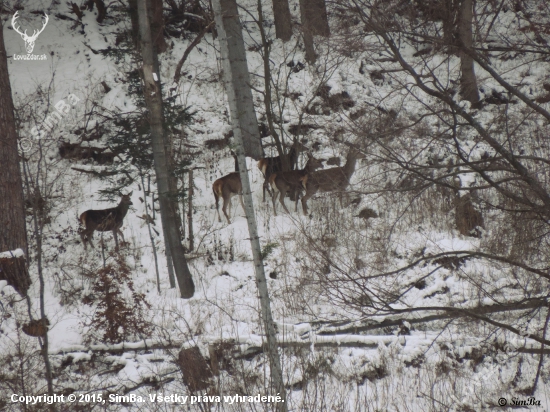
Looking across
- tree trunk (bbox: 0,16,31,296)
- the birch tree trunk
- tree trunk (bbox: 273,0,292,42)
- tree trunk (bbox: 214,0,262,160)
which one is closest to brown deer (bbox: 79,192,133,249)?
tree trunk (bbox: 0,16,31,296)

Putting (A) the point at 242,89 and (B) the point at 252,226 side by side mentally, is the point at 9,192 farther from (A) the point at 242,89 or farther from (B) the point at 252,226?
(A) the point at 242,89

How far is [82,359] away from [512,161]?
5938mm

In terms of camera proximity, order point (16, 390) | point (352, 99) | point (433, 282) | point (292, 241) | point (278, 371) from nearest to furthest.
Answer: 1. point (278, 371)
2. point (16, 390)
3. point (433, 282)
4. point (292, 241)
5. point (352, 99)

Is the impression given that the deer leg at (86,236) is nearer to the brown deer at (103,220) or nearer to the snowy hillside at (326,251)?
the brown deer at (103,220)

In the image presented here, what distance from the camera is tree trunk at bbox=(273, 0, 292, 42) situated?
17.5m

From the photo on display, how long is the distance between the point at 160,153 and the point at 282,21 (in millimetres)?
10981

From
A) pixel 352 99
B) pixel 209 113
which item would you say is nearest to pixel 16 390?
pixel 209 113

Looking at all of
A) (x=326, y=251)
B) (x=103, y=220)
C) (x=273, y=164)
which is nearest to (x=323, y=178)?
(x=273, y=164)

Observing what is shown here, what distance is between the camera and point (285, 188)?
476 inches

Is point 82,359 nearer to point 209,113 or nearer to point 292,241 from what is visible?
point 292,241

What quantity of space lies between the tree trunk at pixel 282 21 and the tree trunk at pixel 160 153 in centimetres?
900

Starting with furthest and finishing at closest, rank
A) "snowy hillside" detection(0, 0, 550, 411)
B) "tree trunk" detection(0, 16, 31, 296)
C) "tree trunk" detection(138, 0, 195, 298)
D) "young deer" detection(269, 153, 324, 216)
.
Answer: "young deer" detection(269, 153, 324, 216) < "tree trunk" detection(0, 16, 31, 296) < "tree trunk" detection(138, 0, 195, 298) < "snowy hillside" detection(0, 0, 550, 411)

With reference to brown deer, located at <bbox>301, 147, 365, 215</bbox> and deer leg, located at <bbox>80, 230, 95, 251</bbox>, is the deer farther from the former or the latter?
deer leg, located at <bbox>80, 230, 95, 251</bbox>

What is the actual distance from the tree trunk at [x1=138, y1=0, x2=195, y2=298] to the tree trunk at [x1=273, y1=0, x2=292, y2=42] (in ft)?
29.5
